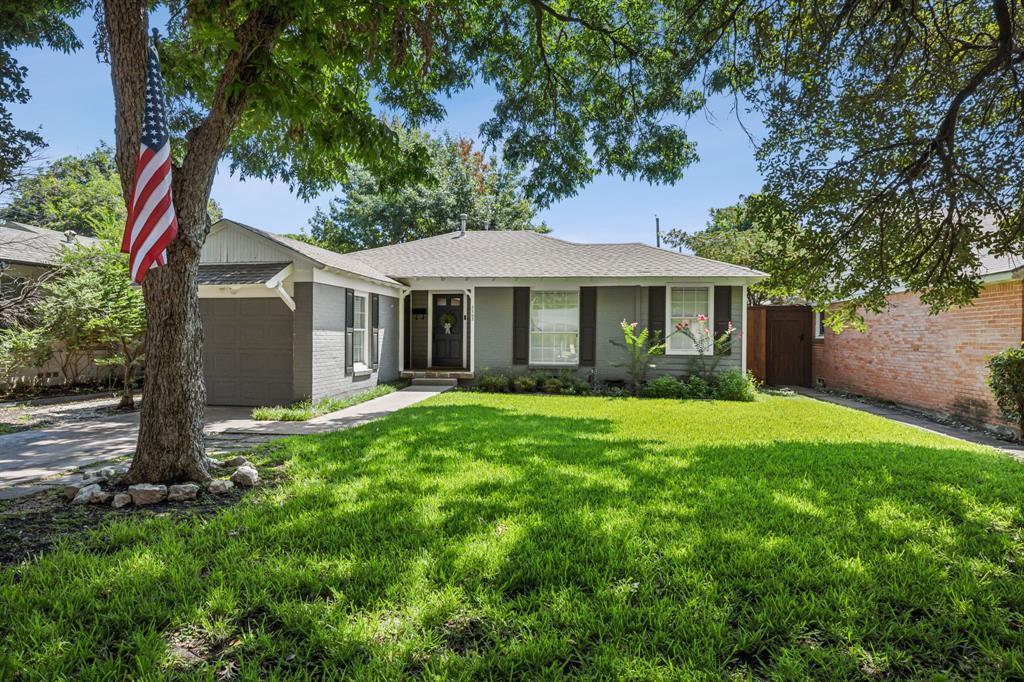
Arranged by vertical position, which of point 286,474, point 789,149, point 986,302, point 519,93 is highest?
point 519,93

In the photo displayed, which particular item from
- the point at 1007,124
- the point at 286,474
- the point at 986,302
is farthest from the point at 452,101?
the point at 986,302

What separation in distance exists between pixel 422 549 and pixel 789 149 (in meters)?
4.78

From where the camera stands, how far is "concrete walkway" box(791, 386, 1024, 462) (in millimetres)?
6973

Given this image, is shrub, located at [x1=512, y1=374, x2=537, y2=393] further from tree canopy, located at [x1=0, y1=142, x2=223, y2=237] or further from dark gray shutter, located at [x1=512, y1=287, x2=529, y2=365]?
tree canopy, located at [x1=0, y1=142, x2=223, y2=237]

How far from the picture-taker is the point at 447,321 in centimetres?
1391

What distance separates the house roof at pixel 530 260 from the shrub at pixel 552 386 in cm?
258

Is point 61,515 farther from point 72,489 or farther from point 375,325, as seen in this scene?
point 375,325

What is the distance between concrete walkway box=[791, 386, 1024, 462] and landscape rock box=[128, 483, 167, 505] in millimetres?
8996

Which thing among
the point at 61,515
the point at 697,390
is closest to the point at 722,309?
the point at 697,390

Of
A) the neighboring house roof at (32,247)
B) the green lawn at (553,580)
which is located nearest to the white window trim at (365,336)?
the green lawn at (553,580)

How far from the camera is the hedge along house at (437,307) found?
928 centimetres

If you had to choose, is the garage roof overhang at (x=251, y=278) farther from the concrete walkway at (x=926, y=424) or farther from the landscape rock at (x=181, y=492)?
the concrete walkway at (x=926, y=424)

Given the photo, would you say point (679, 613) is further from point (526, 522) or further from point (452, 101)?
point (452, 101)

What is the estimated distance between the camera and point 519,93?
734cm
